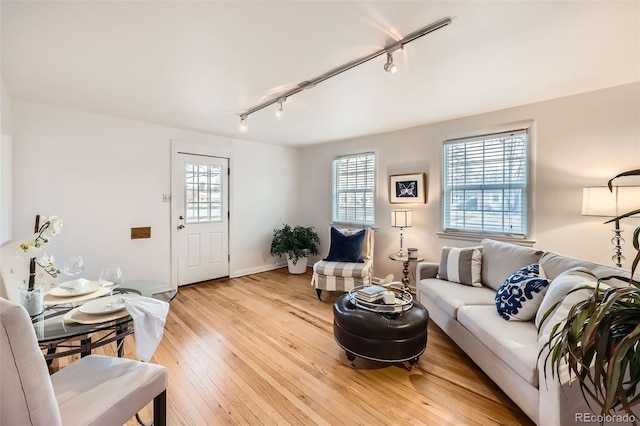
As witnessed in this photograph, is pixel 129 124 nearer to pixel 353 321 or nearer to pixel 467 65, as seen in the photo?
pixel 353 321

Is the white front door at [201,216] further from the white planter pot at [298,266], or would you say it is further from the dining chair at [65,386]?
the dining chair at [65,386]

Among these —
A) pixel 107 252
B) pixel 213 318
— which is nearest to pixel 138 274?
pixel 107 252

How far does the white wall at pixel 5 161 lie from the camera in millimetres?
2439

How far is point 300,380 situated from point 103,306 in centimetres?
136

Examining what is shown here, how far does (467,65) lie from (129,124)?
12.8 ft

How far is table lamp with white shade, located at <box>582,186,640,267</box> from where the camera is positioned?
2201 millimetres

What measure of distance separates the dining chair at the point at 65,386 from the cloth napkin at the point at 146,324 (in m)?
0.07

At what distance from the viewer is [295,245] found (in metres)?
4.85

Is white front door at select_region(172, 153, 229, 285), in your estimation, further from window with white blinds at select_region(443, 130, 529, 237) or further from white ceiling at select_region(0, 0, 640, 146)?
window with white blinds at select_region(443, 130, 529, 237)

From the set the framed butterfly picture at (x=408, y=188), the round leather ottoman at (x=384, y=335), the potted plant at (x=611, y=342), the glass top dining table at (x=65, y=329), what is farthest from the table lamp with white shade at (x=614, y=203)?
the glass top dining table at (x=65, y=329)

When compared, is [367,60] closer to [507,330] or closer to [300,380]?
[507,330]

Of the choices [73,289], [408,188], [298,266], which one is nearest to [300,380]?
[73,289]

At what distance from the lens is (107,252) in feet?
11.2

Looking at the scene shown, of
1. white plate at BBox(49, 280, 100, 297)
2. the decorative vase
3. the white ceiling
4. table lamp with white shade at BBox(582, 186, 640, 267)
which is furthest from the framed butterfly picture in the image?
the decorative vase
